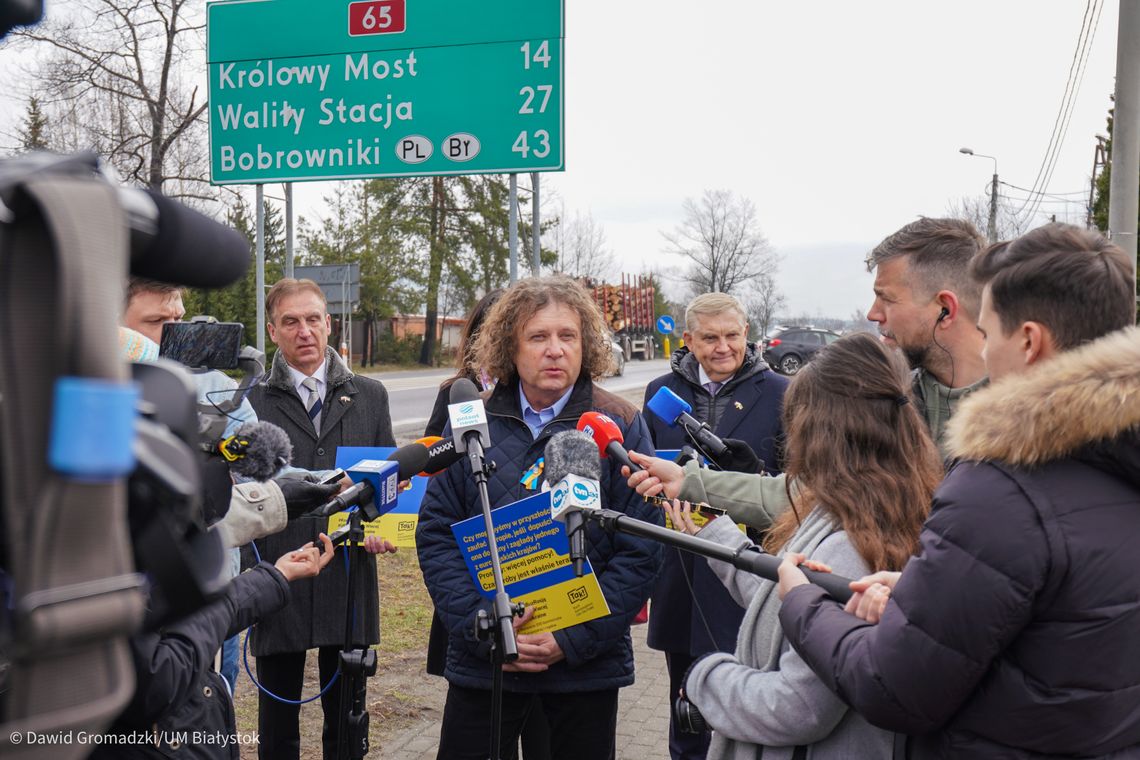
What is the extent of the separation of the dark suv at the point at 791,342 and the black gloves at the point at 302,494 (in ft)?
107

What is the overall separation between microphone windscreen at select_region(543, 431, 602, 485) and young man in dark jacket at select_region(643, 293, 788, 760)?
4.78 ft

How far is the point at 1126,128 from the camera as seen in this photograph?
8000 mm

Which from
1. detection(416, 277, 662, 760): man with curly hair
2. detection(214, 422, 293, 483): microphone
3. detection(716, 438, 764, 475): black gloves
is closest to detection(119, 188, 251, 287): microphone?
detection(214, 422, 293, 483): microphone

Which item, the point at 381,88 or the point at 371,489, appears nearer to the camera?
the point at 371,489

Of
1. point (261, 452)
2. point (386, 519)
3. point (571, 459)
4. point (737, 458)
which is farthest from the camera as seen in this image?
point (386, 519)

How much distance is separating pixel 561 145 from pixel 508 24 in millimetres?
1126

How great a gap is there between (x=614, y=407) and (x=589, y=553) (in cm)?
56

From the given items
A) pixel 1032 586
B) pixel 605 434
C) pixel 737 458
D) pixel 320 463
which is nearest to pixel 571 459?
pixel 605 434

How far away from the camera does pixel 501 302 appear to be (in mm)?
3613

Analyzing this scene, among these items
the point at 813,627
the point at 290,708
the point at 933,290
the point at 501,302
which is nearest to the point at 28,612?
the point at 813,627

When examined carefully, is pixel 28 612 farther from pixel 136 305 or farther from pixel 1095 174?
pixel 1095 174

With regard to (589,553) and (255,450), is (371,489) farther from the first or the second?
(589,553)

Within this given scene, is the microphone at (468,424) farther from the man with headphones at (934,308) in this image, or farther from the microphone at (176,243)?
the microphone at (176,243)

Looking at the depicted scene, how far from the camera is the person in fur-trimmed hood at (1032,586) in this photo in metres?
1.71
